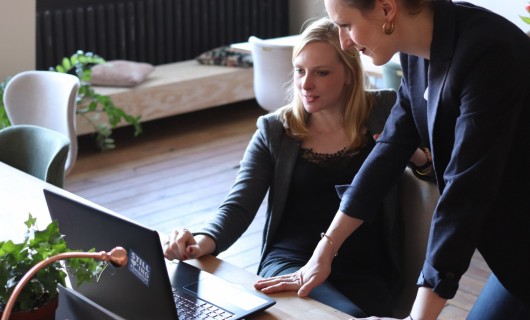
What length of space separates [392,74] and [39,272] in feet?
8.74

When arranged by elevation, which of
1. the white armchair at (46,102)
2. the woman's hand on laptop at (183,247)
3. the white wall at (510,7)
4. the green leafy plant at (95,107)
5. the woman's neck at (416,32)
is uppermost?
the woman's neck at (416,32)

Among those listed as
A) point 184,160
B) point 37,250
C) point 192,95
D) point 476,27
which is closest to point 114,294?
point 37,250

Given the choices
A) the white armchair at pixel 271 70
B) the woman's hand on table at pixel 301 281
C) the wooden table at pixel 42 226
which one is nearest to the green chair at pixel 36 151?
the wooden table at pixel 42 226

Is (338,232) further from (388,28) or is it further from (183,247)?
(388,28)

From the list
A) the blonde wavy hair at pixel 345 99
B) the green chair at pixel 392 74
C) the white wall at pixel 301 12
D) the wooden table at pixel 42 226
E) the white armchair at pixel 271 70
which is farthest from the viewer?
the white wall at pixel 301 12

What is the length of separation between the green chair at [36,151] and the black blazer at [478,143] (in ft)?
4.96

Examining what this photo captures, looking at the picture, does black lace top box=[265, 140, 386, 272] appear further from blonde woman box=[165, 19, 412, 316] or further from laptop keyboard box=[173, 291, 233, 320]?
laptop keyboard box=[173, 291, 233, 320]

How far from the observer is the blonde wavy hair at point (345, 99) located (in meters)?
2.40

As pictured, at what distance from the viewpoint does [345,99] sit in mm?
2457

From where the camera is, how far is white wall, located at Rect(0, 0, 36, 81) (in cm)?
504

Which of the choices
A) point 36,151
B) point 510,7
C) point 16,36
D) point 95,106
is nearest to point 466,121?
point 36,151

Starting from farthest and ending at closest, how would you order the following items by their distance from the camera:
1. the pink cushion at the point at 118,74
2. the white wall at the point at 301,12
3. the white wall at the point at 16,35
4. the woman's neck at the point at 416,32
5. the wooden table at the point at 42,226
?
1. the white wall at the point at 301,12
2. the pink cushion at the point at 118,74
3. the white wall at the point at 16,35
4. the wooden table at the point at 42,226
5. the woman's neck at the point at 416,32

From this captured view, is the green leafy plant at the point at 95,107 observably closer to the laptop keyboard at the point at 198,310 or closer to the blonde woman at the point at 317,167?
the blonde woman at the point at 317,167

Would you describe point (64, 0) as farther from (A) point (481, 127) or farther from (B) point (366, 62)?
(A) point (481, 127)
